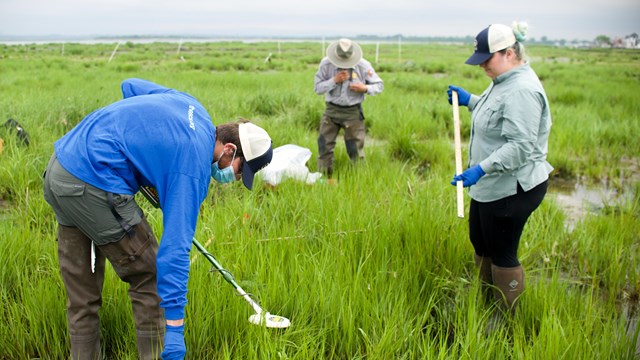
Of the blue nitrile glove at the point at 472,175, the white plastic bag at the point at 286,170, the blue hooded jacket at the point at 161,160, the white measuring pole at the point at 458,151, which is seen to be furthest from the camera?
the white plastic bag at the point at 286,170

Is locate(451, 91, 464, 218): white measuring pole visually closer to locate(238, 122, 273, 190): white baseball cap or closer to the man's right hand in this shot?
locate(238, 122, 273, 190): white baseball cap

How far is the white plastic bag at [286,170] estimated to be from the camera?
15.8 ft

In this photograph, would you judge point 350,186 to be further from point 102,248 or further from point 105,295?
point 102,248

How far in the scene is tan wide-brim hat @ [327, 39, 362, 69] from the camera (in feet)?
17.9

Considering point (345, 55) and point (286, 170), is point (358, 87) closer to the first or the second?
point (345, 55)

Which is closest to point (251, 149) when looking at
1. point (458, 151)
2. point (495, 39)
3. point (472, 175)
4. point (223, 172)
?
point (223, 172)

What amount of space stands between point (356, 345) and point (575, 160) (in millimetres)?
4975

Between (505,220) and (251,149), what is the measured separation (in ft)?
4.89

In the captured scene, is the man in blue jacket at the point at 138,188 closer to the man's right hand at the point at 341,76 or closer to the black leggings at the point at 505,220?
the black leggings at the point at 505,220

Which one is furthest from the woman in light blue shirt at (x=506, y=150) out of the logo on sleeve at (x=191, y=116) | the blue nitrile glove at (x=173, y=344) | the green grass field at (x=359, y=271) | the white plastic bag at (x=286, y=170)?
the white plastic bag at (x=286, y=170)

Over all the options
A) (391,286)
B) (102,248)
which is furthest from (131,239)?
(391,286)

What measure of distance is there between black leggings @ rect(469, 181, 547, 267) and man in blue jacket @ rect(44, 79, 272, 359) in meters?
1.36

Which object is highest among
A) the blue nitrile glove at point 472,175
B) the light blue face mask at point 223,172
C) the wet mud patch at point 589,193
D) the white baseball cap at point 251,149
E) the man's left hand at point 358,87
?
the man's left hand at point 358,87

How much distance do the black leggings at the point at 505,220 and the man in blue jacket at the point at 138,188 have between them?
4.47 ft
